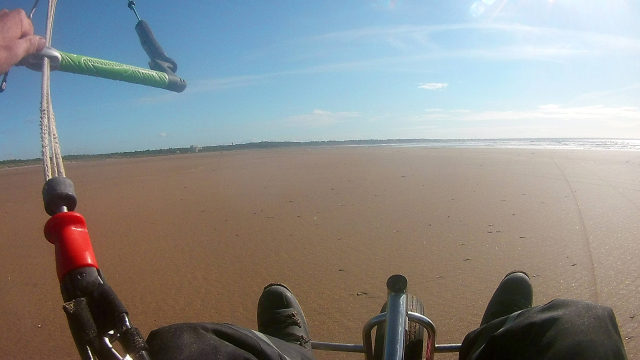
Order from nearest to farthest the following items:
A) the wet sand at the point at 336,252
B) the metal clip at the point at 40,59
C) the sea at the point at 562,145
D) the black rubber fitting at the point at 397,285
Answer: the metal clip at the point at 40,59
the black rubber fitting at the point at 397,285
the wet sand at the point at 336,252
the sea at the point at 562,145

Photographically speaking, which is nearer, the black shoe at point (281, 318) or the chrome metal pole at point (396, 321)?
the chrome metal pole at point (396, 321)

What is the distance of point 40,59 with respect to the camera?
0.89 metres

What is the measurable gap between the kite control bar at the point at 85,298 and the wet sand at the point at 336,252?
4.95 ft

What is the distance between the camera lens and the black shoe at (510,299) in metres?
1.82

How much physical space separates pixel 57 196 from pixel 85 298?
0.22m

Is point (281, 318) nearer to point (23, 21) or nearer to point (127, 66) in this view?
point (127, 66)

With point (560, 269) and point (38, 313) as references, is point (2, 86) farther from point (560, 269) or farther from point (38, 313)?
point (560, 269)

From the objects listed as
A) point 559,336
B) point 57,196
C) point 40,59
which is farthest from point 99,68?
point 559,336

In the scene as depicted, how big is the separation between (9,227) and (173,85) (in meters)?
4.26

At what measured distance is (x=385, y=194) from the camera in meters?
5.51

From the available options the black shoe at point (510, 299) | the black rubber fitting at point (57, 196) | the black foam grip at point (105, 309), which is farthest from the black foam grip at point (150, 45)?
the black shoe at point (510, 299)

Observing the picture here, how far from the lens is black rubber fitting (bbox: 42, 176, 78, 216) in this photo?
0.78 metres

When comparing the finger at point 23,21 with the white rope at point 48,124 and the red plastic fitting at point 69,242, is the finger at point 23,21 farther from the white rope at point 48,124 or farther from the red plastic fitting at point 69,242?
the red plastic fitting at point 69,242

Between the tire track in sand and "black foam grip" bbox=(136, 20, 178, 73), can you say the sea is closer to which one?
the tire track in sand
